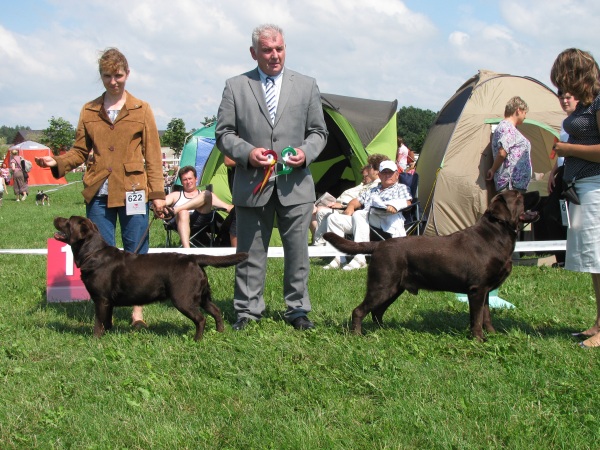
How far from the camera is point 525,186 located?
7.15 metres

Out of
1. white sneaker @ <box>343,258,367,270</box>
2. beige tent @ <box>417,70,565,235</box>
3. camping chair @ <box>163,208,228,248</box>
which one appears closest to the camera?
white sneaker @ <box>343,258,367,270</box>

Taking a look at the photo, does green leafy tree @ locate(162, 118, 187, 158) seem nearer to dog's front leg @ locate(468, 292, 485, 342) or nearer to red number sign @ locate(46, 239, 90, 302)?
red number sign @ locate(46, 239, 90, 302)

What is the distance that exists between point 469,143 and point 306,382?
608 centimetres

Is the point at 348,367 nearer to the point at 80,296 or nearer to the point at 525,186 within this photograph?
the point at 80,296

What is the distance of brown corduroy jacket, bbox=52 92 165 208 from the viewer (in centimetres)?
488

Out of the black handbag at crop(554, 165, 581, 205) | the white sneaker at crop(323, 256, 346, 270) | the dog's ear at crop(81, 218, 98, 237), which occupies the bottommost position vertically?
the white sneaker at crop(323, 256, 346, 270)

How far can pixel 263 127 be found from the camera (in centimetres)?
469

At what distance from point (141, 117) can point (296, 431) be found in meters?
2.93

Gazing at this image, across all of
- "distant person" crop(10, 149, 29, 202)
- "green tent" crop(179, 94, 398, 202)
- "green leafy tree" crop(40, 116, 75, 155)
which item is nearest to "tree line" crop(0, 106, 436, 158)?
"green leafy tree" crop(40, 116, 75, 155)

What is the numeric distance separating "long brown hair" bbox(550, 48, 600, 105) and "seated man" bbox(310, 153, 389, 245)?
4712mm

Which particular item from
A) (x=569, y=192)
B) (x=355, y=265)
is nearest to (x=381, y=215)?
(x=355, y=265)

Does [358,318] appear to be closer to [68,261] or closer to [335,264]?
[68,261]

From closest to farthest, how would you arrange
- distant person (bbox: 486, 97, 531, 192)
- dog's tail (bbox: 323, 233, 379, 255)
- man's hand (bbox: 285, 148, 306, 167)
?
dog's tail (bbox: 323, 233, 379, 255) < man's hand (bbox: 285, 148, 306, 167) < distant person (bbox: 486, 97, 531, 192)

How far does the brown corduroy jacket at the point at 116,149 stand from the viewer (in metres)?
4.88
